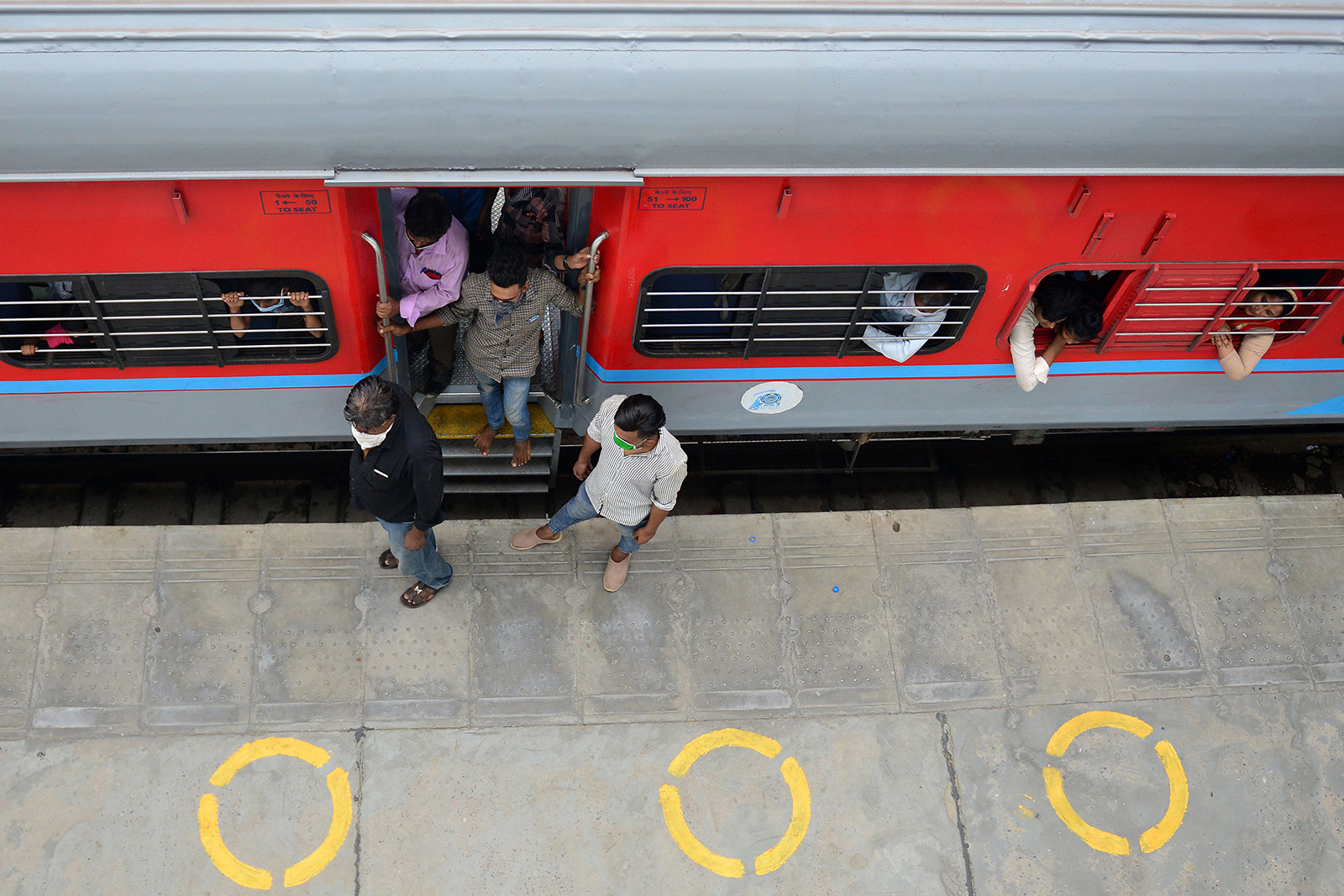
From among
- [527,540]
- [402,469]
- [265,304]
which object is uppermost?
[265,304]

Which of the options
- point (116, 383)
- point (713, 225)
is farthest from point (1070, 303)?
point (116, 383)

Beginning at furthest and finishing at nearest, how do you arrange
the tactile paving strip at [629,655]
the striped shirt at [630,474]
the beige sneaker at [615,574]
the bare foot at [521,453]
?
the bare foot at [521,453], the beige sneaker at [615,574], the tactile paving strip at [629,655], the striped shirt at [630,474]

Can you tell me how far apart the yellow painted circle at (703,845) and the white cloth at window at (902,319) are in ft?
6.97

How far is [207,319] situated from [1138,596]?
17.0 feet

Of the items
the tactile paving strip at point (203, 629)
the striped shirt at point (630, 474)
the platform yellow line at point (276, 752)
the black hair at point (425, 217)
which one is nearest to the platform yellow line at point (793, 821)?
the striped shirt at point (630, 474)

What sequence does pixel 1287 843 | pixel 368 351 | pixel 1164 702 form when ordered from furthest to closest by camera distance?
pixel 1164 702 < pixel 1287 843 < pixel 368 351

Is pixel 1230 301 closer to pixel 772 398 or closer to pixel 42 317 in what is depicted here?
pixel 772 398

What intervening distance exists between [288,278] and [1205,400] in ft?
16.1

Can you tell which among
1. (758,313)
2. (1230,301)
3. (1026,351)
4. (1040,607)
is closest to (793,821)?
(1040,607)

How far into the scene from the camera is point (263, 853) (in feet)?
14.4

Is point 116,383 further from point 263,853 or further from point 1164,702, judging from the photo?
point 1164,702

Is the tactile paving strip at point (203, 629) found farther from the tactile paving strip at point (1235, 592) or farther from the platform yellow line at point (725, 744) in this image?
the tactile paving strip at point (1235, 592)

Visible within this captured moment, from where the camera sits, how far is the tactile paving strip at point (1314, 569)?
5.27 metres

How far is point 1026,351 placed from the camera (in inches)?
183
